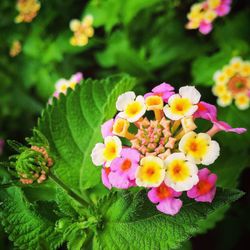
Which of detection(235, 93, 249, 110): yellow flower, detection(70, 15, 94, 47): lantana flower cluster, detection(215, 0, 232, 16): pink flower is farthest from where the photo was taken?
detection(70, 15, 94, 47): lantana flower cluster

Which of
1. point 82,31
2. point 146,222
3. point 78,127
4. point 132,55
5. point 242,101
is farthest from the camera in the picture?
point 82,31

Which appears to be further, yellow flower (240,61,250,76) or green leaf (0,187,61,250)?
yellow flower (240,61,250,76)

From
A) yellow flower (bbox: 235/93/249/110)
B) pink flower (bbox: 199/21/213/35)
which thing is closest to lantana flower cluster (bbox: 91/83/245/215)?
yellow flower (bbox: 235/93/249/110)

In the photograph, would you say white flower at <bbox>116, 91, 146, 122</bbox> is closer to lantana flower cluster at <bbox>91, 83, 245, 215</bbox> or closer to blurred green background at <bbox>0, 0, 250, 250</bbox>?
lantana flower cluster at <bbox>91, 83, 245, 215</bbox>

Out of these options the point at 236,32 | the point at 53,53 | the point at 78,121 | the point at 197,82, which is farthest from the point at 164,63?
the point at 78,121

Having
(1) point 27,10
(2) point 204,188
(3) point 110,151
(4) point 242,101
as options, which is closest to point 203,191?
(2) point 204,188

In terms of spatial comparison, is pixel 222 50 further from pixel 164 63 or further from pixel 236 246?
pixel 236 246

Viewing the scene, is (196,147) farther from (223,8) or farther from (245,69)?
(223,8)

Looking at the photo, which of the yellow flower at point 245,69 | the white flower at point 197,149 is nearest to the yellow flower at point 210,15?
the yellow flower at point 245,69
